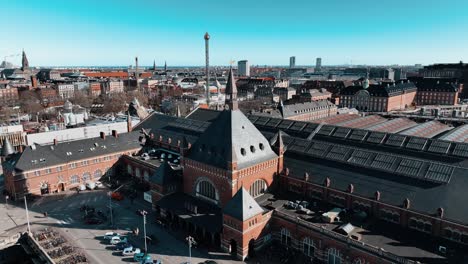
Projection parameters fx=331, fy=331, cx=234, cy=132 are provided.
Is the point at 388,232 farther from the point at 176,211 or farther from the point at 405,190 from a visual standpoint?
the point at 176,211

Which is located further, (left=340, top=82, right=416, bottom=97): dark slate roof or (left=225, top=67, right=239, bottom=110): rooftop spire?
(left=340, top=82, right=416, bottom=97): dark slate roof

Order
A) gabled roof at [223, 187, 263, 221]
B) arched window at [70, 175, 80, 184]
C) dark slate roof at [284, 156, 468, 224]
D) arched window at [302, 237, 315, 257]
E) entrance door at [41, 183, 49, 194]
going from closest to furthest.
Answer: dark slate roof at [284, 156, 468, 224]
gabled roof at [223, 187, 263, 221]
arched window at [302, 237, 315, 257]
entrance door at [41, 183, 49, 194]
arched window at [70, 175, 80, 184]

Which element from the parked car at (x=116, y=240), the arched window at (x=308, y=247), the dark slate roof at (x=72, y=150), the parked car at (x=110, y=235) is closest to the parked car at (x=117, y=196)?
the dark slate roof at (x=72, y=150)

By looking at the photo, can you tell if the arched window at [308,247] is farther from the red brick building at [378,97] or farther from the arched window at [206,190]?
the red brick building at [378,97]

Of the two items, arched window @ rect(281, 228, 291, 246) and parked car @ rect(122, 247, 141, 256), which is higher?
arched window @ rect(281, 228, 291, 246)

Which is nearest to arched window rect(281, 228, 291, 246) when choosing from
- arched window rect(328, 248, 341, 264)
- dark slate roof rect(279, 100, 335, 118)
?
arched window rect(328, 248, 341, 264)

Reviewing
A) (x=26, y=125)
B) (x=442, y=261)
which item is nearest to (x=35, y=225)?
(x=442, y=261)

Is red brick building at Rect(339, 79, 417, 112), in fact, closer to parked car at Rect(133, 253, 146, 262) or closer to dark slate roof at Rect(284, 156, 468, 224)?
dark slate roof at Rect(284, 156, 468, 224)
